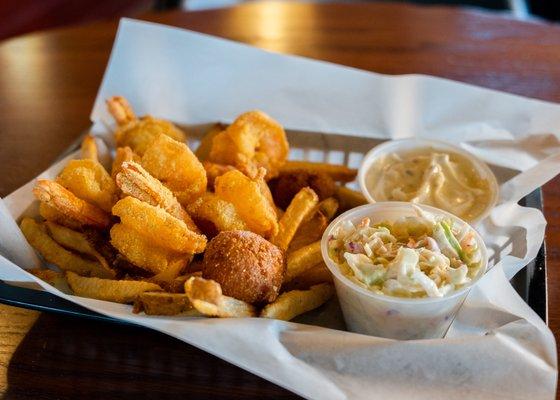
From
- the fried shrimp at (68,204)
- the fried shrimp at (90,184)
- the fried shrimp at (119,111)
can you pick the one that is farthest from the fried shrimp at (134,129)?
the fried shrimp at (68,204)

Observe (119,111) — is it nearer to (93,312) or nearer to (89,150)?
(89,150)

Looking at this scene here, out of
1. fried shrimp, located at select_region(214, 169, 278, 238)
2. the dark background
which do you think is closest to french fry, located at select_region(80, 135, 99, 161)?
fried shrimp, located at select_region(214, 169, 278, 238)

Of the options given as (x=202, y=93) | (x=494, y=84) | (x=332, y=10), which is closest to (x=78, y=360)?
(x=202, y=93)

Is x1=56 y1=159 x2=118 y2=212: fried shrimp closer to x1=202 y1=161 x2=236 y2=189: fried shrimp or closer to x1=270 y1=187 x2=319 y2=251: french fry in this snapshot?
x1=202 y1=161 x2=236 y2=189: fried shrimp

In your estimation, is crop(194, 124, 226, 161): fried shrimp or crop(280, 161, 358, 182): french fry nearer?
crop(280, 161, 358, 182): french fry

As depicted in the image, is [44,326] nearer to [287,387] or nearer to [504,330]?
[287,387]

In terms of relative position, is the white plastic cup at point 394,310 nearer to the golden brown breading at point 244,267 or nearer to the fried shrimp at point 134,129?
the golden brown breading at point 244,267
